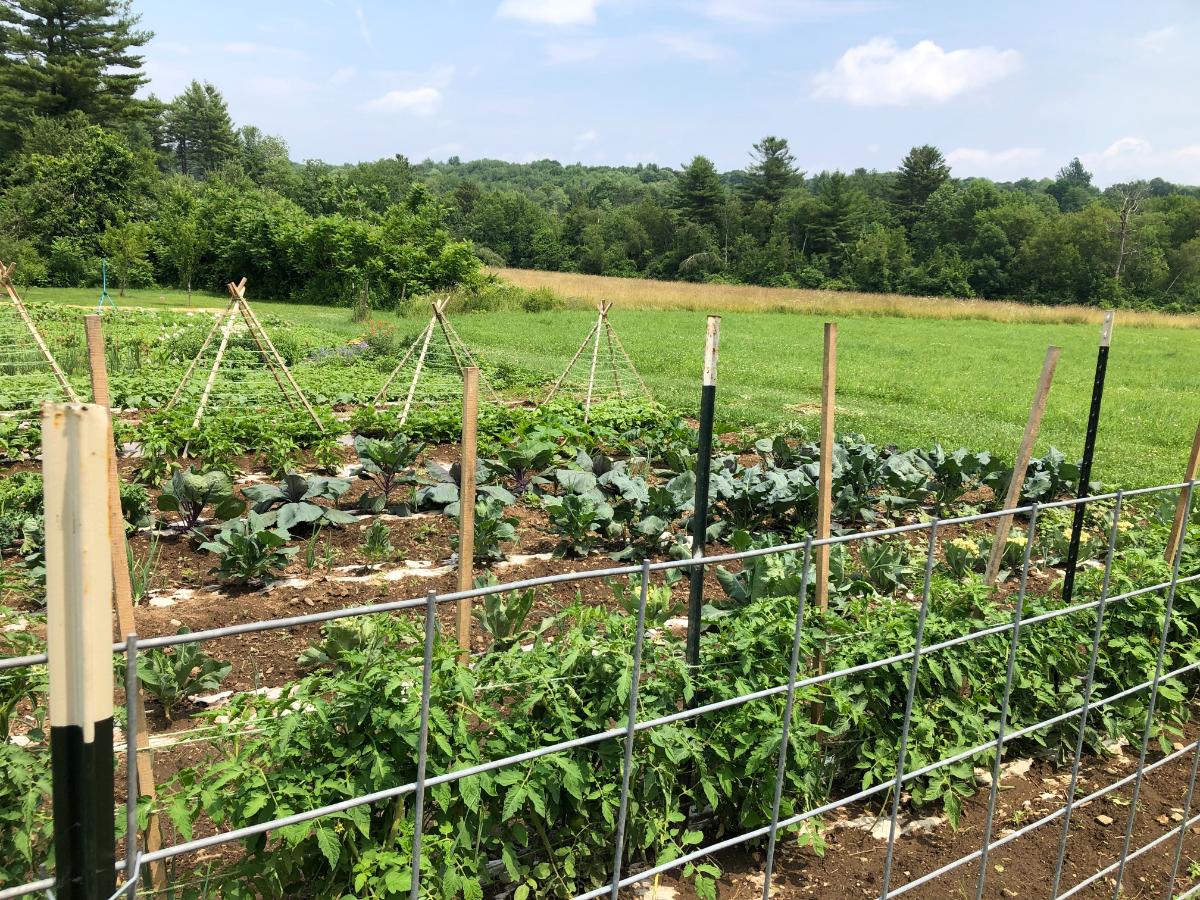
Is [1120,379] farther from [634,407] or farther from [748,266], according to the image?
[748,266]

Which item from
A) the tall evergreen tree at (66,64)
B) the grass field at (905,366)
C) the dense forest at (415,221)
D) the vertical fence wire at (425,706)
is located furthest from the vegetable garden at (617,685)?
the tall evergreen tree at (66,64)

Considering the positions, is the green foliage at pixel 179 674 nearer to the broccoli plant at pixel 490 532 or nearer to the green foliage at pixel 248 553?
the green foliage at pixel 248 553

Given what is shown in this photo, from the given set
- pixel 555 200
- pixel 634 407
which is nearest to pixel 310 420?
pixel 634 407

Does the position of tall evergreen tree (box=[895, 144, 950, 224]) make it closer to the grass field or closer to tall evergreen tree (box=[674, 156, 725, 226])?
tall evergreen tree (box=[674, 156, 725, 226])

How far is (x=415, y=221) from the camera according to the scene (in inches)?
1211

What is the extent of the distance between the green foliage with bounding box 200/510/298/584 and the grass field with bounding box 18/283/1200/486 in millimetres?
5121

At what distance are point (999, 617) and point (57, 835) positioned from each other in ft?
10.4

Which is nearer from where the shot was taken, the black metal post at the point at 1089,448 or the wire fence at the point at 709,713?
the wire fence at the point at 709,713

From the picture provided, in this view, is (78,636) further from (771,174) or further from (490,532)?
(771,174)

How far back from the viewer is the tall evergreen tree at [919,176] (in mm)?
72000

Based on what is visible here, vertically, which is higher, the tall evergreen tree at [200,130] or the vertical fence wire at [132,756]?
the tall evergreen tree at [200,130]

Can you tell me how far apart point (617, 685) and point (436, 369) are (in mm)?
11790

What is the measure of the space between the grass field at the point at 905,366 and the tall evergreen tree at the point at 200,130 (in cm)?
4413

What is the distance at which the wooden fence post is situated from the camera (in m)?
0.93
